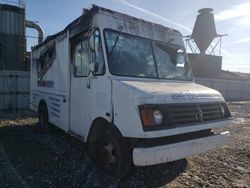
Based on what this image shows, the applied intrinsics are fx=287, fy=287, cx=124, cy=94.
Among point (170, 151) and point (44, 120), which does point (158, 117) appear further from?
point (44, 120)

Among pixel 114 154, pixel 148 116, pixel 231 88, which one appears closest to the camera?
pixel 148 116

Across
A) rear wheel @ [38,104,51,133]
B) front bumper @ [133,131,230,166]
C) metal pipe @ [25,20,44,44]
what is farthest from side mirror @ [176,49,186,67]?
metal pipe @ [25,20,44,44]

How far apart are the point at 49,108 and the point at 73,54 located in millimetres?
2328

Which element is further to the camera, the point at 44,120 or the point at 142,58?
the point at 44,120

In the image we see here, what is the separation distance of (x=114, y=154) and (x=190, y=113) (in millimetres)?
1492

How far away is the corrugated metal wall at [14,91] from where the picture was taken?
15.7 metres

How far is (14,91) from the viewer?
634 inches

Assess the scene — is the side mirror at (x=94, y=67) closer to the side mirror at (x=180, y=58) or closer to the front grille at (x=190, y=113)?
→ the front grille at (x=190, y=113)

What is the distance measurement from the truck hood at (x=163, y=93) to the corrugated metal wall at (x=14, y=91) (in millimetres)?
12461

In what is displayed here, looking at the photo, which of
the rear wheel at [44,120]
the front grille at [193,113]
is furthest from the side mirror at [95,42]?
the rear wheel at [44,120]

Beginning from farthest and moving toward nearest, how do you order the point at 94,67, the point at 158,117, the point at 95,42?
the point at 95,42, the point at 94,67, the point at 158,117

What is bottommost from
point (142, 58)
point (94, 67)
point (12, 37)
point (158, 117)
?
point (158, 117)

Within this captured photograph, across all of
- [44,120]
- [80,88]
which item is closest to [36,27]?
[44,120]

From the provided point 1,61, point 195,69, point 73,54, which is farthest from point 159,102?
point 195,69
